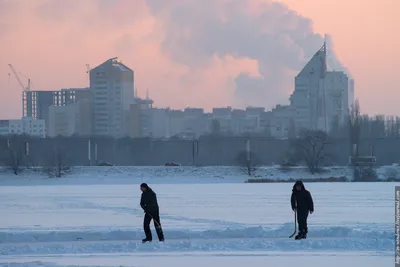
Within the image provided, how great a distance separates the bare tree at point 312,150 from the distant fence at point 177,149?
17.2 m

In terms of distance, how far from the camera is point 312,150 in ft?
269

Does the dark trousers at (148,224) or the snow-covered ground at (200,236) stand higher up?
the dark trousers at (148,224)

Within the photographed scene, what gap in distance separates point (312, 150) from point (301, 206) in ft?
204

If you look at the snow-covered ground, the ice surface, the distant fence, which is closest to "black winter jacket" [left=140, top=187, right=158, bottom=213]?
the snow-covered ground

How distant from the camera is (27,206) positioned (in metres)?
32.9

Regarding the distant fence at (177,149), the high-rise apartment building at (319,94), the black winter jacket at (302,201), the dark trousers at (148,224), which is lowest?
the dark trousers at (148,224)

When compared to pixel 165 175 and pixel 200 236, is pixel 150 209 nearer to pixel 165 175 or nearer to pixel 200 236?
pixel 200 236

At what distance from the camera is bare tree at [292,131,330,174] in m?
75.2

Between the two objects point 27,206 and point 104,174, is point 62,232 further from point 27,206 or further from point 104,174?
point 104,174

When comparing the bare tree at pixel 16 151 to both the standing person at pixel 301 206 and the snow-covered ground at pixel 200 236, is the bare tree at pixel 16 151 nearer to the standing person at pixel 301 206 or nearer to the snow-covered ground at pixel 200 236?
the snow-covered ground at pixel 200 236

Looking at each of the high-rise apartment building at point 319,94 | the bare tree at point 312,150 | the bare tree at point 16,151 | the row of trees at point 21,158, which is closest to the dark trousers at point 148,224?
the row of trees at point 21,158

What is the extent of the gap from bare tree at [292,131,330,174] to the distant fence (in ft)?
56.4

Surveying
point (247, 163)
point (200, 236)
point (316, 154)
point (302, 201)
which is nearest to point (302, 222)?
point (302, 201)

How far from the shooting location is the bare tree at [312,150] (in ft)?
247
